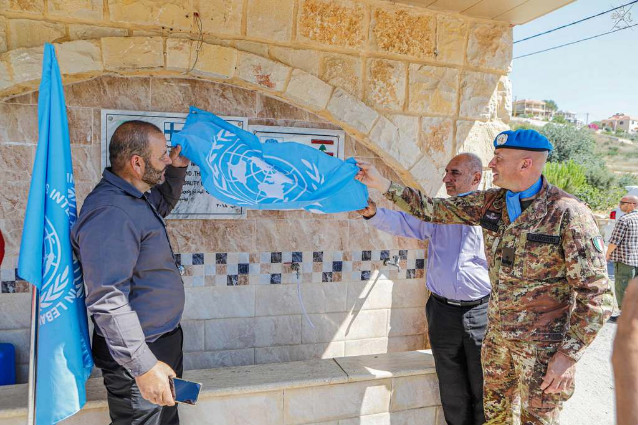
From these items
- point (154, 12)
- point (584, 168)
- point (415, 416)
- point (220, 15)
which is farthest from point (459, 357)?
point (584, 168)

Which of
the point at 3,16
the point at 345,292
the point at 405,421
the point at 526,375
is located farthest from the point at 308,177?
the point at 3,16

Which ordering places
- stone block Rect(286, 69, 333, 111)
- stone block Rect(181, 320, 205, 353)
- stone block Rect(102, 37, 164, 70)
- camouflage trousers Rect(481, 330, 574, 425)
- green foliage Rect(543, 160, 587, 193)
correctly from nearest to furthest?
camouflage trousers Rect(481, 330, 574, 425), stone block Rect(102, 37, 164, 70), stone block Rect(286, 69, 333, 111), stone block Rect(181, 320, 205, 353), green foliage Rect(543, 160, 587, 193)

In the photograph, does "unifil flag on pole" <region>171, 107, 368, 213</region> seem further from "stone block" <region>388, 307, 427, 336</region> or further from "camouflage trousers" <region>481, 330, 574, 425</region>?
"stone block" <region>388, 307, 427, 336</region>

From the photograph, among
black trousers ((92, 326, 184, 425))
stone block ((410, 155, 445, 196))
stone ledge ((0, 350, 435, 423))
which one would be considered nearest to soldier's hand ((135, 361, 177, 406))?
black trousers ((92, 326, 184, 425))

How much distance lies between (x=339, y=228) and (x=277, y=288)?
0.77m

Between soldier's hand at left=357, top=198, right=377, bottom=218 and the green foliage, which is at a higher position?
the green foliage

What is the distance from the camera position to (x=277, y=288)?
3871 millimetres

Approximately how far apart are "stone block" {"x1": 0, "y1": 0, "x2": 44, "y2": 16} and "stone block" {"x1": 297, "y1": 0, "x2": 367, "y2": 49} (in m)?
1.81

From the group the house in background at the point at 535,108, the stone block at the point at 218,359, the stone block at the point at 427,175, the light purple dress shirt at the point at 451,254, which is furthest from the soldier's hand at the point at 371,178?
the house in background at the point at 535,108

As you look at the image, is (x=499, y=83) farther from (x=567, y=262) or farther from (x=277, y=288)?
(x=277, y=288)

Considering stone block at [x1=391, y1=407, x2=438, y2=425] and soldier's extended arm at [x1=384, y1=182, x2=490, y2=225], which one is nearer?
A: soldier's extended arm at [x1=384, y1=182, x2=490, y2=225]

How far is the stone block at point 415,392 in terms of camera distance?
3428 mm

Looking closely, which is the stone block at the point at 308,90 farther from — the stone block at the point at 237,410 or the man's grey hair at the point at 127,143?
the stone block at the point at 237,410

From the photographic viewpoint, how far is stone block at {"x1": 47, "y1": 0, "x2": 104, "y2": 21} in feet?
9.89
